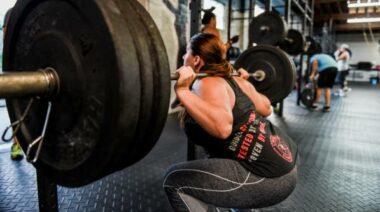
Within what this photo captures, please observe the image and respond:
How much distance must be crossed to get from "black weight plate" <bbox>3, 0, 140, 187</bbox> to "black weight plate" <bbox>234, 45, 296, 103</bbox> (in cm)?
157

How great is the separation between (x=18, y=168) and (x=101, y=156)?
163cm

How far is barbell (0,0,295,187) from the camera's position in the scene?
588mm

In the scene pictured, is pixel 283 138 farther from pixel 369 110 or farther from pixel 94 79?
pixel 369 110

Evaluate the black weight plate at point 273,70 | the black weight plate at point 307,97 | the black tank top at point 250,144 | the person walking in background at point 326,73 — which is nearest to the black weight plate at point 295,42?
the person walking in background at point 326,73

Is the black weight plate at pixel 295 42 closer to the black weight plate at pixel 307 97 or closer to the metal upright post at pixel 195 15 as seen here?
the black weight plate at pixel 307 97

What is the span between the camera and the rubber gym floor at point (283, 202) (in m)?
1.53

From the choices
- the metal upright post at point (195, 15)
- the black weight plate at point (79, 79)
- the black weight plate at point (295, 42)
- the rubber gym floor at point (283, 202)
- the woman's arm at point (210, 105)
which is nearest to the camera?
the black weight plate at point (79, 79)

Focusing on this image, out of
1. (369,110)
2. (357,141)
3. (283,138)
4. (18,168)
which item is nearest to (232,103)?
(283,138)

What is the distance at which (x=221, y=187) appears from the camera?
3.20ft

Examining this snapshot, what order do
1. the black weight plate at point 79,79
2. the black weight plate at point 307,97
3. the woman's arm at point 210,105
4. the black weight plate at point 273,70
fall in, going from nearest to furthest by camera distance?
the black weight plate at point 79,79 → the woman's arm at point 210,105 → the black weight plate at point 273,70 → the black weight plate at point 307,97

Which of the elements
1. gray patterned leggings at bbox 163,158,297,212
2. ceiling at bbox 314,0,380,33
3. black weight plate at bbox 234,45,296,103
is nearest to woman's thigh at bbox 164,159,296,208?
gray patterned leggings at bbox 163,158,297,212

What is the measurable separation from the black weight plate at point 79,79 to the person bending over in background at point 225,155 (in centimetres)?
36

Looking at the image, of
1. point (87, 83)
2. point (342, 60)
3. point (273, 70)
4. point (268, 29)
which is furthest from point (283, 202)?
point (342, 60)

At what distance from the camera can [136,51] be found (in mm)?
612
